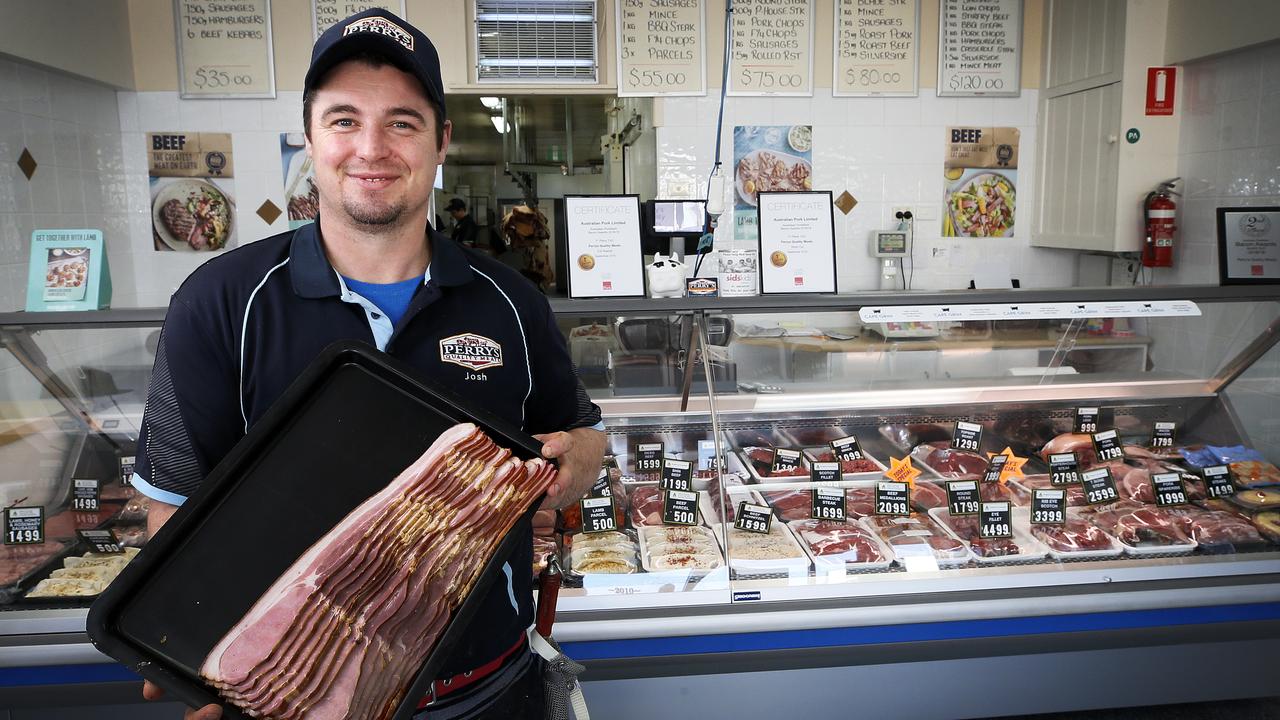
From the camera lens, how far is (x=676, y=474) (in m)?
2.64

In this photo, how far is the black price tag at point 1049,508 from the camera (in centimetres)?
254

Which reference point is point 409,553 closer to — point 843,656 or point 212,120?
point 843,656

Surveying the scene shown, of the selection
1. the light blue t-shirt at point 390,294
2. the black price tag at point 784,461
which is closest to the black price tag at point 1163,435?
the black price tag at point 784,461

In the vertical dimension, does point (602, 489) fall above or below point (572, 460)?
below

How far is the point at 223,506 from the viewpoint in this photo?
1106 mm

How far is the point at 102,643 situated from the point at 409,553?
361mm

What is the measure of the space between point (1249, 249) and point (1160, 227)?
7.63ft

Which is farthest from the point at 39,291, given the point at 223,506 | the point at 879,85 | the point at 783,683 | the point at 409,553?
the point at 879,85

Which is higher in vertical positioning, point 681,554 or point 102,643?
point 102,643

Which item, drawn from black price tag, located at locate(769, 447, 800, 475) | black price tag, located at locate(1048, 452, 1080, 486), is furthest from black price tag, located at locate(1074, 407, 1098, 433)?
black price tag, located at locate(769, 447, 800, 475)

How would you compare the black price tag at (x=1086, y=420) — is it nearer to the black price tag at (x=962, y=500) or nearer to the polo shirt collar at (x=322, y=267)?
the black price tag at (x=962, y=500)

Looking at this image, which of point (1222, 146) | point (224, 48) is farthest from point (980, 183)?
point (224, 48)

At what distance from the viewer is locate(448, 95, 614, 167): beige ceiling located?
359 inches

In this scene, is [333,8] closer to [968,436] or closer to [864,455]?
[864,455]
